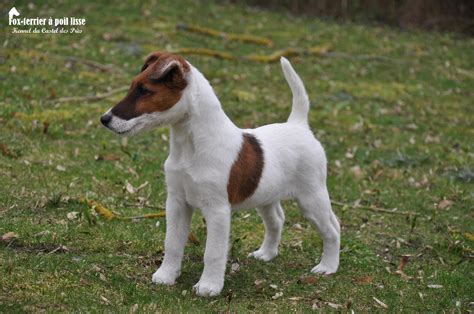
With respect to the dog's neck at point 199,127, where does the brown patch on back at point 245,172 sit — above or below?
below

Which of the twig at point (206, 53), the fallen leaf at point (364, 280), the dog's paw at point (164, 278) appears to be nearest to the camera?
the dog's paw at point (164, 278)

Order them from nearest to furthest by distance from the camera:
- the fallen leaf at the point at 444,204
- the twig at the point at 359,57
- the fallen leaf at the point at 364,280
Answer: the fallen leaf at the point at 364,280 → the fallen leaf at the point at 444,204 → the twig at the point at 359,57

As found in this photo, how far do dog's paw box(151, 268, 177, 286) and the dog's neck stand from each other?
985 mm

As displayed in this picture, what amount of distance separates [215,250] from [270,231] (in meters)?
1.18

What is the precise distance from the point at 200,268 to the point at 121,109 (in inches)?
70.0

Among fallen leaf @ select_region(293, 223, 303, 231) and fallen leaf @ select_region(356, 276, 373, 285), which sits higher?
fallen leaf @ select_region(356, 276, 373, 285)

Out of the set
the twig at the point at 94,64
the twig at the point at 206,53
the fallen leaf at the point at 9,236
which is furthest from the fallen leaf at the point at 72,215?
the twig at the point at 206,53

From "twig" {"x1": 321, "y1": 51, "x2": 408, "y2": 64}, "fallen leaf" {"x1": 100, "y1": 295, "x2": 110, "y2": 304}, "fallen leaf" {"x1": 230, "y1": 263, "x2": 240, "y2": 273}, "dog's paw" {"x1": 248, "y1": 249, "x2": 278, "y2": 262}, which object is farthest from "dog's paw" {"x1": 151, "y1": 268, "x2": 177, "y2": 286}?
"twig" {"x1": 321, "y1": 51, "x2": 408, "y2": 64}

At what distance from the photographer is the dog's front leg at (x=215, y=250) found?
5.65 meters

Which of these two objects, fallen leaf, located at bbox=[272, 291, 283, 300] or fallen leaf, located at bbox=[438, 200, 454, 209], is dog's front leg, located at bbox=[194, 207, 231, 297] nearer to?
fallen leaf, located at bbox=[272, 291, 283, 300]

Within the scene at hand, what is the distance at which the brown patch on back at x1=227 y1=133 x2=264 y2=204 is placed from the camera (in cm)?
573

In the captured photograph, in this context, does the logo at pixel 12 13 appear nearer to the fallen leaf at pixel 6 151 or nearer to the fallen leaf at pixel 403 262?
the fallen leaf at pixel 6 151

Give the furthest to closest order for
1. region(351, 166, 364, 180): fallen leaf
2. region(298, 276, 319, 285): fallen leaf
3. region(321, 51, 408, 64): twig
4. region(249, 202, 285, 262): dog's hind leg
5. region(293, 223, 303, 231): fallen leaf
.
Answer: region(321, 51, 408, 64): twig, region(351, 166, 364, 180): fallen leaf, region(293, 223, 303, 231): fallen leaf, region(249, 202, 285, 262): dog's hind leg, region(298, 276, 319, 285): fallen leaf

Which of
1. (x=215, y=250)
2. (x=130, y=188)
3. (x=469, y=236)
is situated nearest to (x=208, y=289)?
(x=215, y=250)
